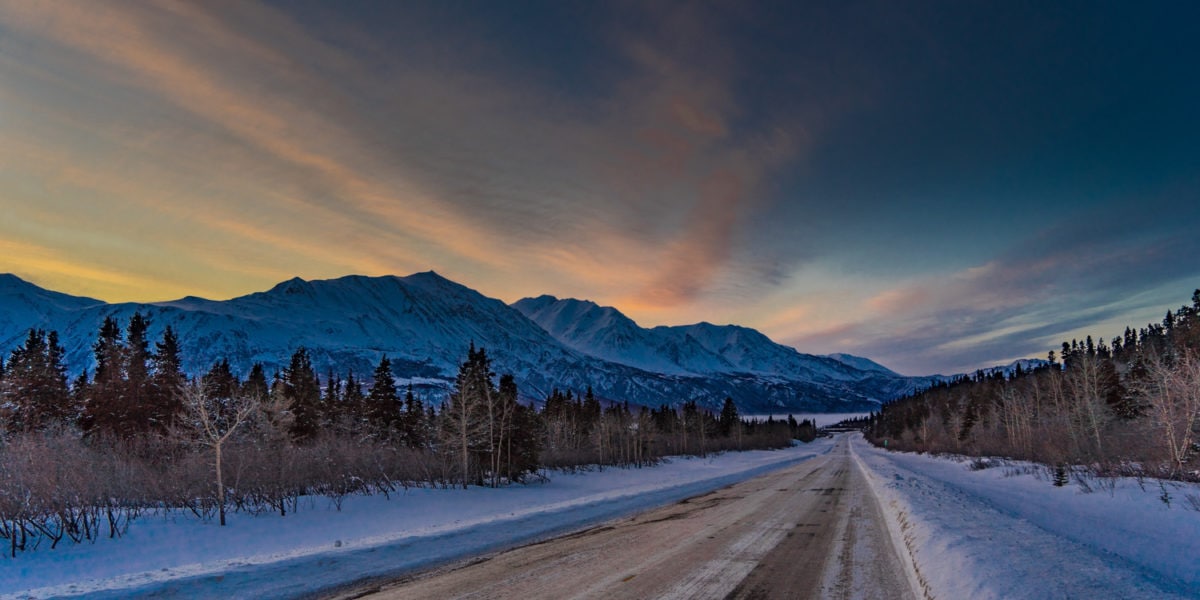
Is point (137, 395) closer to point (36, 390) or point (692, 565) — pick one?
point (36, 390)

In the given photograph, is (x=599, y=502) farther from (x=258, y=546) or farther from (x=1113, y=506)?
(x=1113, y=506)

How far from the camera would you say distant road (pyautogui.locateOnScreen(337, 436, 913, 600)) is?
7.86 meters

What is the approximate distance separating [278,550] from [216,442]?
7351mm

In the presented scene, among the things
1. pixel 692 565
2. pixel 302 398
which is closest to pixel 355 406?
pixel 302 398

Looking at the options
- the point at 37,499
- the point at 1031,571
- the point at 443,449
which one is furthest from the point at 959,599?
the point at 443,449

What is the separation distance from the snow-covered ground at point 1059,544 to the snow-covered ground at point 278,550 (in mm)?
8251

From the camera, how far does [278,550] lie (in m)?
13.5

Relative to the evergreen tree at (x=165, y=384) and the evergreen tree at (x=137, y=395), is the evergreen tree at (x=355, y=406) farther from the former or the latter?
the evergreen tree at (x=137, y=395)

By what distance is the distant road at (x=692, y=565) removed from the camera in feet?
25.8

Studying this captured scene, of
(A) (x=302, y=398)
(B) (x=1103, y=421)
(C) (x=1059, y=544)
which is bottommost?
(B) (x=1103, y=421)

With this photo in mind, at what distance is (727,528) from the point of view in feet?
45.5

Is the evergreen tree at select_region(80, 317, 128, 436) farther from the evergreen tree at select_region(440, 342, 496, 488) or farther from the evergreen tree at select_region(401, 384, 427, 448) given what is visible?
the evergreen tree at select_region(440, 342, 496, 488)

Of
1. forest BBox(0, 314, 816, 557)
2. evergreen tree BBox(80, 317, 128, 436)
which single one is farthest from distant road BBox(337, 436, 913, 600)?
evergreen tree BBox(80, 317, 128, 436)

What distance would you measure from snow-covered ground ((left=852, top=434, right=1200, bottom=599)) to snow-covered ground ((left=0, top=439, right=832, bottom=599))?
27.1 feet
